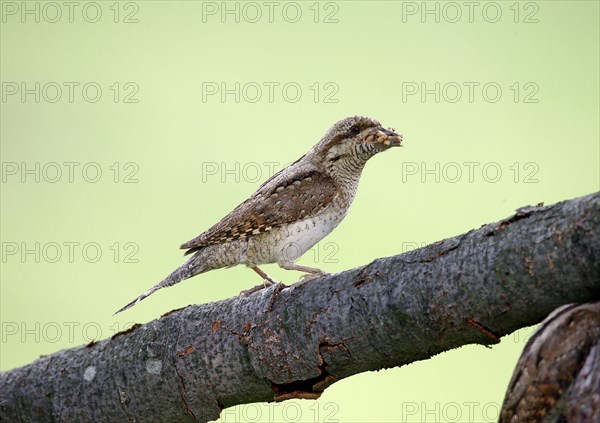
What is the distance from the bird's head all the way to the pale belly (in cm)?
34

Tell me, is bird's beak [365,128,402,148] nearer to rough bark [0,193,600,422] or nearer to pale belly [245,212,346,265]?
pale belly [245,212,346,265]

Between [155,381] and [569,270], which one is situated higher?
[569,270]

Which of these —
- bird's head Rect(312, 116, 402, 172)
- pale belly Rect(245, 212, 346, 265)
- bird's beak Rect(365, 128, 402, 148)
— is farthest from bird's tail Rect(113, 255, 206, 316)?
bird's beak Rect(365, 128, 402, 148)

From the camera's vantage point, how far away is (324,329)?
3432 millimetres

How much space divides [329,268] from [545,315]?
4344mm

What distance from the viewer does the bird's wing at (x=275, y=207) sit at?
4832mm

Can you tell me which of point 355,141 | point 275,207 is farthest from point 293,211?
point 355,141

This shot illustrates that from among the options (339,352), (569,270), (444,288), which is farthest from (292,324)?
(569,270)

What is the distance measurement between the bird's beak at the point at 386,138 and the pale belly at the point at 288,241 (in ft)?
1.55

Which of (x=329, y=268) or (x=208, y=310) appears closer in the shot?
(x=208, y=310)

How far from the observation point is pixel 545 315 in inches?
118

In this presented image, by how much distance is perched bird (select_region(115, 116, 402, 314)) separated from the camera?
16.0 feet

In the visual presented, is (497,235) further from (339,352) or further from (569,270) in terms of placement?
(339,352)

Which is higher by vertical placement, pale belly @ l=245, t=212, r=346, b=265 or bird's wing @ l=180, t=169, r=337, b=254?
bird's wing @ l=180, t=169, r=337, b=254
